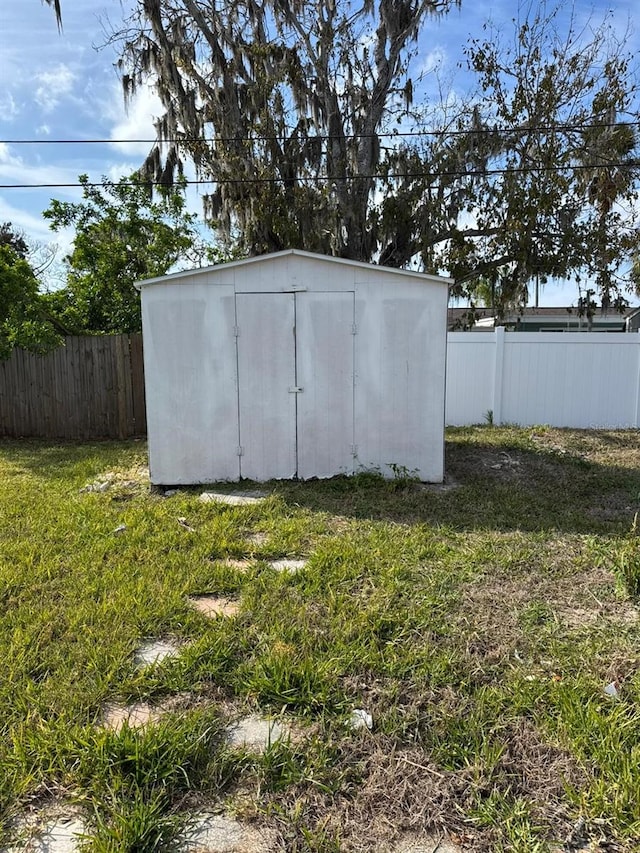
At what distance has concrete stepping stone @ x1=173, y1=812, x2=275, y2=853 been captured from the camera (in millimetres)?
1559

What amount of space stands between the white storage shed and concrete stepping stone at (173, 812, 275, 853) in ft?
14.0

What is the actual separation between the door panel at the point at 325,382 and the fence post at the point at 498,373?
445 cm

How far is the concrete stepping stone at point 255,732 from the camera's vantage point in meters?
1.96

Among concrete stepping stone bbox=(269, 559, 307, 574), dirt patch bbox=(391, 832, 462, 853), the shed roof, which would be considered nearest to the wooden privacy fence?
the shed roof

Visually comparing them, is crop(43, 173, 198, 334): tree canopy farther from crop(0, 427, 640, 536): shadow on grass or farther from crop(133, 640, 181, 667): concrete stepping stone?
crop(133, 640, 181, 667): concrete stepping stone

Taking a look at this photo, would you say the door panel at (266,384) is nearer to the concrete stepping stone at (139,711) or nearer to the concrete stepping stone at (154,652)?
the concrete stepping stone at (154,652)

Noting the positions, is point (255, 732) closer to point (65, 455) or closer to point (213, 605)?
point (213, 605)

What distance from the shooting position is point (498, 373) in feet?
30.6

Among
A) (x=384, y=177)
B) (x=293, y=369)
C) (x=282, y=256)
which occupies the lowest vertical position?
(x=293, y=369)

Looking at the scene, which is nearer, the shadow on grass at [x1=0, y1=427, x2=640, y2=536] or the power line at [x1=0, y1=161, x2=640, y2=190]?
the shadow on grass at [x1=0, y1=427, x2=640, y2=536]

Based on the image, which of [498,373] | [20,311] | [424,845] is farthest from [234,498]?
[498,373]

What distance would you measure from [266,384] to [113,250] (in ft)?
23.8

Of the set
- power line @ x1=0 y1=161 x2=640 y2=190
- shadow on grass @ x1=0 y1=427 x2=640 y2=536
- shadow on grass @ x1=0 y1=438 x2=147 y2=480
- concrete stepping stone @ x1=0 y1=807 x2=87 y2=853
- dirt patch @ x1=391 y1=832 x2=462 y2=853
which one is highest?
power line @ x1=0 y1=161 x2=640 y2=190

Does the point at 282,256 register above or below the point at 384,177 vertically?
below
